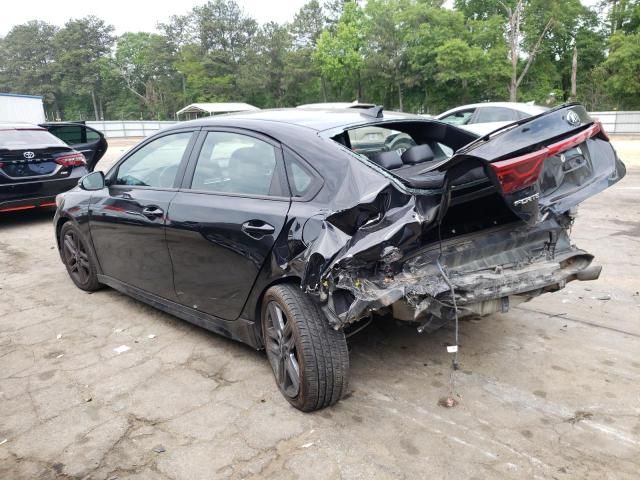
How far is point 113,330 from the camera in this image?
4223mm

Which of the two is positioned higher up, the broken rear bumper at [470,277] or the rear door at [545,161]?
the rear door at [545,161]

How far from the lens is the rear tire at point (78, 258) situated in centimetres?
487

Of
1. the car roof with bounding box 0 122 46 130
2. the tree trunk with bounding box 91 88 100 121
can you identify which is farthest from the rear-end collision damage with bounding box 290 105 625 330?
the tree trunk with bounding box 91 88 100 121

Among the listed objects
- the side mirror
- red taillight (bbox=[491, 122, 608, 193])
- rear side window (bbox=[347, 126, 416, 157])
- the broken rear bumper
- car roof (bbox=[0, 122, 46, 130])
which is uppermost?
car roof (bbox=[0, 122, 46, 130])

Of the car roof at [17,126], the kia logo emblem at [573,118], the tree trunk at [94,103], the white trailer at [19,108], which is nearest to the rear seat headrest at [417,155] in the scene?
the kia logo emblem at [573,118]

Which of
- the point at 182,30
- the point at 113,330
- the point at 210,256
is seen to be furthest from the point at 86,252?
the point at 182,30

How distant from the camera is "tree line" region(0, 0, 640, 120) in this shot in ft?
134

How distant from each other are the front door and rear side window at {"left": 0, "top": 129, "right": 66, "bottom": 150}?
14.4 feet

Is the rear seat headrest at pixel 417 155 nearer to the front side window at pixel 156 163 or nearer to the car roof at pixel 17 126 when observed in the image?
the front side window at pixel 156 163

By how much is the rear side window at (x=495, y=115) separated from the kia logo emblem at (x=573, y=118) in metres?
8.28

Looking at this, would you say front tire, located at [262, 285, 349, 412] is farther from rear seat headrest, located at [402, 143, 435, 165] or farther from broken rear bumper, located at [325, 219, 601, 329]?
rear seat headrest, located at [402, 143, 435, 165]

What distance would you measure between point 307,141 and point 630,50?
39755 mm

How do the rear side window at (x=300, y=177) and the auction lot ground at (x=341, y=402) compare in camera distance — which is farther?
the rear side window at (x=300, y=177)

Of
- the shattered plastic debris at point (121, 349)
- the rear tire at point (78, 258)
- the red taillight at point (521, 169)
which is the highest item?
the red taillight at point (521, 169)
